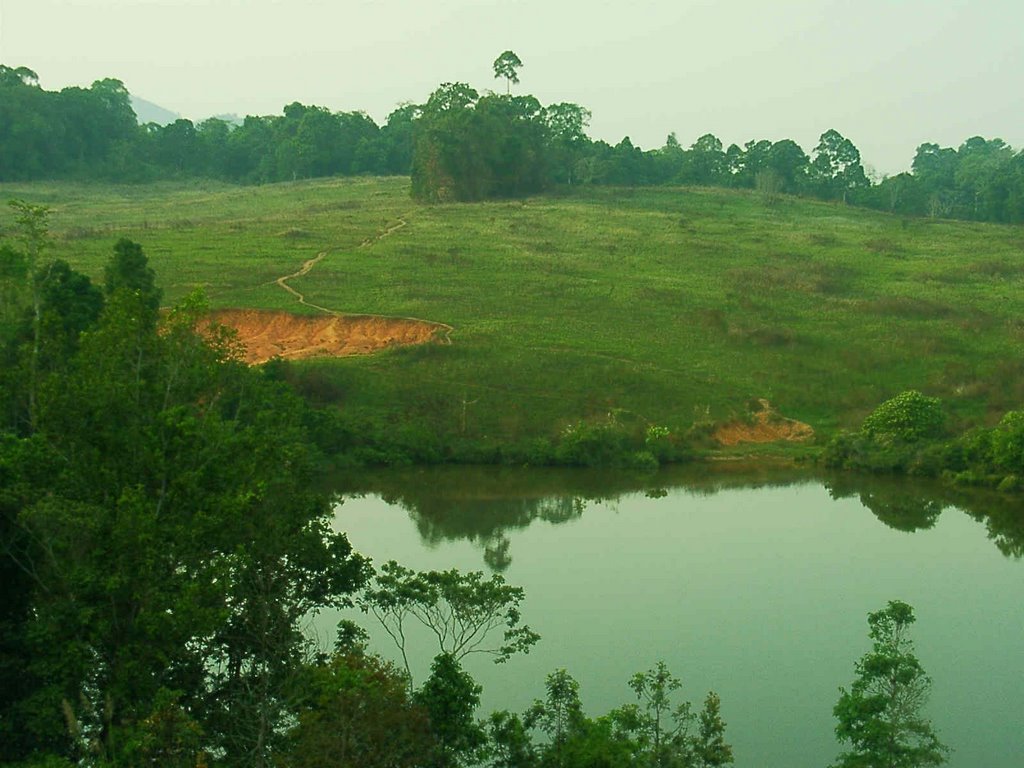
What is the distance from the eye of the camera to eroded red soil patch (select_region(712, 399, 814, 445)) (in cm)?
3641

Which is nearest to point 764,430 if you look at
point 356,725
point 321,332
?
point 321,332

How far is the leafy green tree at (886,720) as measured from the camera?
14.0 m

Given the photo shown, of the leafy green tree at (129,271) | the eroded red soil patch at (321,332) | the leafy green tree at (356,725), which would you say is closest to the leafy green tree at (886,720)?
the leafy green tree at (356,725)

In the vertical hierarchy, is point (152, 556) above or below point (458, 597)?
above

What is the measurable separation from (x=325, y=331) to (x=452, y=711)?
2863 centimetres

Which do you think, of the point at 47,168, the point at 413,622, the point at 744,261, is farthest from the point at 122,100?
the point at 413,622

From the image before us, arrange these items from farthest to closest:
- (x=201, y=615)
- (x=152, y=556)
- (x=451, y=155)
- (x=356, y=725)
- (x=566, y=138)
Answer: (x=566, y=138), (x=451, y=155), (x=152, y=556), (x=201, y=615), (x=356, y=725)

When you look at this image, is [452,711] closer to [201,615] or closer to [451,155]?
[201,615]

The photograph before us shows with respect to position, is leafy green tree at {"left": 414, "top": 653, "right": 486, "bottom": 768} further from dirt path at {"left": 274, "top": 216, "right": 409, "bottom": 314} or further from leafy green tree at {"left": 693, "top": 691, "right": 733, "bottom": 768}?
dirt path at {"left": 274, "top": 216, "right": 409, "bottom": 314}

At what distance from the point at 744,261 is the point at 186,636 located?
45.5 meters

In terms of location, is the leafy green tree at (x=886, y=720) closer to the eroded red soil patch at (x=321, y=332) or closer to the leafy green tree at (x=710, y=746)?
the leafy green tree at (x=710, y=746)

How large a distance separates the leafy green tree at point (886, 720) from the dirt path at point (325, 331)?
1046 inches

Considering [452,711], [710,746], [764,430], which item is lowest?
[764,430]

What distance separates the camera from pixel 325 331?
41.4 meters
